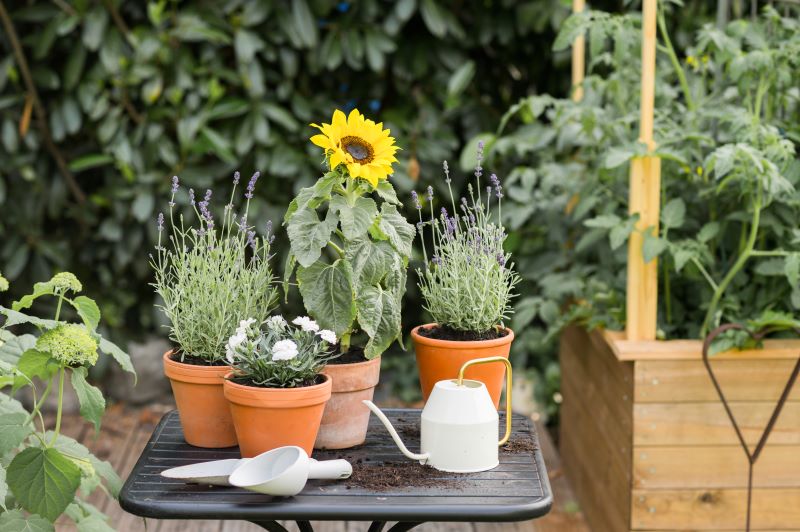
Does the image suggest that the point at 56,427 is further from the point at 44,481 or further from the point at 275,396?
the point at 275,396

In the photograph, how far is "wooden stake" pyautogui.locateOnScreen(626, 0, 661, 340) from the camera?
2.28 m

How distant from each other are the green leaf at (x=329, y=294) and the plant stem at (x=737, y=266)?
1082mm

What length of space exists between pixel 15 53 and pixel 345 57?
1.06 metres

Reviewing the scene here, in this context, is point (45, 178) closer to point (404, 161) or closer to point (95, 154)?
point (95, 154)

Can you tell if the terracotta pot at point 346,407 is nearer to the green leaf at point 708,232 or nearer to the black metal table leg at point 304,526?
the black metal table leg at point 304,526

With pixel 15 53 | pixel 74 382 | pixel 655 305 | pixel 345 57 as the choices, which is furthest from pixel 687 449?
pixel 15 53

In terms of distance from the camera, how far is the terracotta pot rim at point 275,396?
1.34 m

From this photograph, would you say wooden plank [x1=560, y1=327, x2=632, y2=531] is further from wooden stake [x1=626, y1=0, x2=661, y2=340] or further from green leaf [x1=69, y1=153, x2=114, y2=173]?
green leaf [x1=69, y1=153, x2=114, y2=173]

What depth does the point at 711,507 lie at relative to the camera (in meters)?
2.31

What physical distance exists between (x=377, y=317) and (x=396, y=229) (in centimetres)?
13

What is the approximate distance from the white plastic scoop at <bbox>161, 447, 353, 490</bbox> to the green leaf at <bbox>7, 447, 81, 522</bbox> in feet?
0.38

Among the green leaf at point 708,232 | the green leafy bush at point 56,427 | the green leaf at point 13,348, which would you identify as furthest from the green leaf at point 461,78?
the green leafy bush at point 56,427

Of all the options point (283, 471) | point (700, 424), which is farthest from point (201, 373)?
point (700, 424)

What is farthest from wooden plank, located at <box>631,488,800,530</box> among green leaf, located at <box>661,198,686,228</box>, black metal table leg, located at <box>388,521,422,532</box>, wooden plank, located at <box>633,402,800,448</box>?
black metal table leg, located at <box>388,521,422,532</box>
